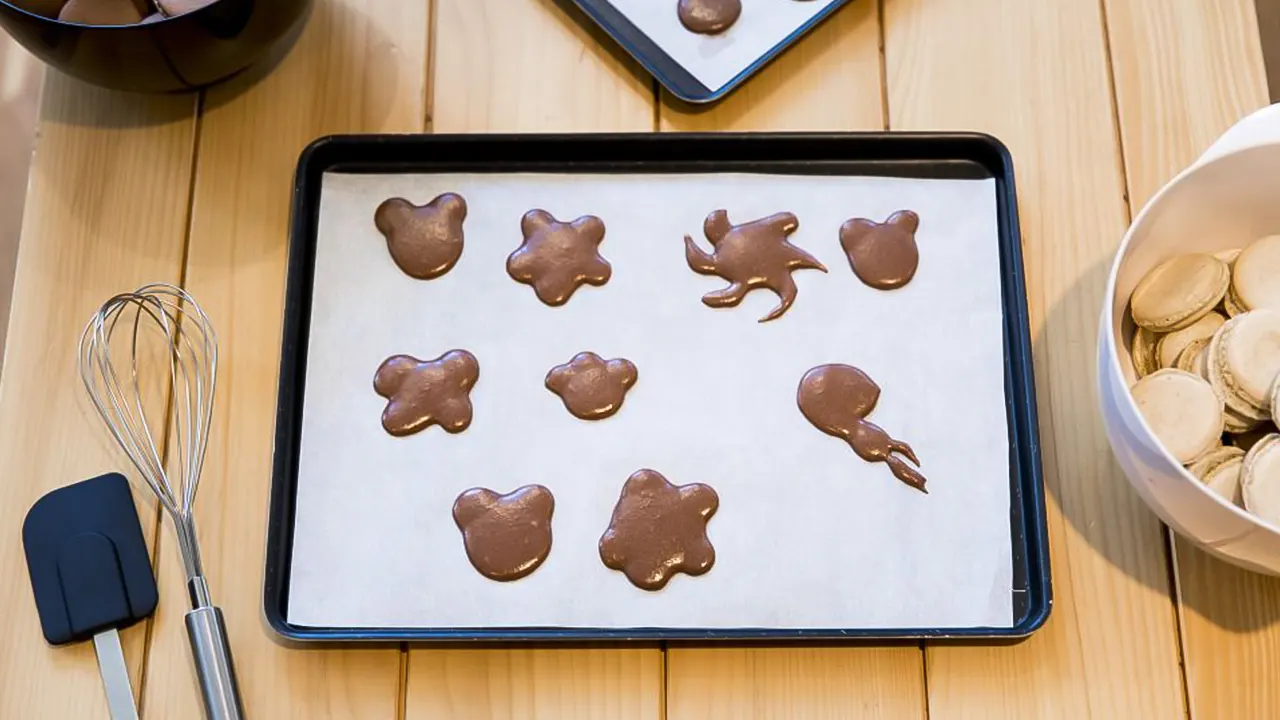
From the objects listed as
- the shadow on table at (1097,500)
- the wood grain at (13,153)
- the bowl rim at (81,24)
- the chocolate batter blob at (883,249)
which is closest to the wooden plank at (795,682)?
the shadow on table at (1097,500)

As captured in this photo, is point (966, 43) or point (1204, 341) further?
point (966, 43)

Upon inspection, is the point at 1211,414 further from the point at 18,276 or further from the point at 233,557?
the point at 18,276

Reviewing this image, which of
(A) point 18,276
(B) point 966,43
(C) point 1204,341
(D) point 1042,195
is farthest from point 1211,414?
(A) point 18,276

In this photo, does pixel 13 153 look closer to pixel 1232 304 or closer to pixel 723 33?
pixel 723 33

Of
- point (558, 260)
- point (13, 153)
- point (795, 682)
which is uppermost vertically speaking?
point (13, 153)

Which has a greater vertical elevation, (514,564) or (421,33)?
(421,33)

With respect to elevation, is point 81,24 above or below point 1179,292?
above

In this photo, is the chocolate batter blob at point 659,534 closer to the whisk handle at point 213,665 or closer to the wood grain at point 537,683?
the wood grain at point 537,683

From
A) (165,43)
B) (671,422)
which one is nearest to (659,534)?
(671,422)
